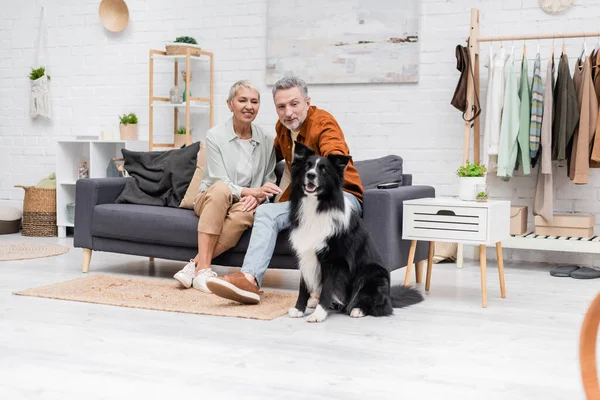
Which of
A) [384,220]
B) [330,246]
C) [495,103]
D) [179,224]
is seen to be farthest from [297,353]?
[495,103]

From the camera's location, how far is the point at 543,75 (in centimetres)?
488

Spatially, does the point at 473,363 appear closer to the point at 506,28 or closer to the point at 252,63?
the point at 506,28

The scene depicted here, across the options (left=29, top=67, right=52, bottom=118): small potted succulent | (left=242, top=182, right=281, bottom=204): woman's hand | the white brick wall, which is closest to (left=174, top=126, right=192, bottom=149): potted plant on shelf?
the white brick wall

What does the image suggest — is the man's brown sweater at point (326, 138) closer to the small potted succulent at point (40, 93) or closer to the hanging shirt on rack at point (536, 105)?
the hanging shirt on rack at point (536, 105)

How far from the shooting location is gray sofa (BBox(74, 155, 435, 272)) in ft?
12.0

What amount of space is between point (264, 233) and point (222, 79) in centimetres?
276

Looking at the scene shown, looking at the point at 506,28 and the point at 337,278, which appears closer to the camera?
the point at 337,278

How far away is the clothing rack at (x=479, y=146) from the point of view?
15.2 feet

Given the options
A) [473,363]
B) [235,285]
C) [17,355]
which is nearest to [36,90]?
[235,285]

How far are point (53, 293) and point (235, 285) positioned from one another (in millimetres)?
944

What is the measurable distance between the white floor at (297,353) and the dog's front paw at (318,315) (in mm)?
41

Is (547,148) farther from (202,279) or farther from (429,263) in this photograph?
(202,279)

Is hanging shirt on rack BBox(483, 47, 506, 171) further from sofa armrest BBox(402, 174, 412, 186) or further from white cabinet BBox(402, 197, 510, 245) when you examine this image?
white cabinet BBox(402, 197, 510, 245)

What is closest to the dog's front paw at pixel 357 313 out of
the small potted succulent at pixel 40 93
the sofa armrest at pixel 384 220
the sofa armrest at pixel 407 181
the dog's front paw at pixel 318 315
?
the dog's front paw at pixel 318 315
